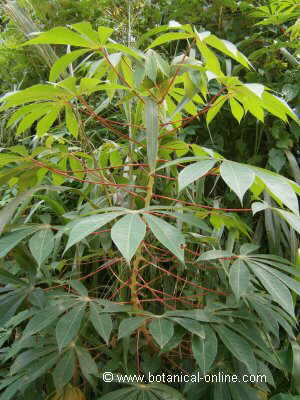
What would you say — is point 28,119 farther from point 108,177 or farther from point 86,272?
point 86,272

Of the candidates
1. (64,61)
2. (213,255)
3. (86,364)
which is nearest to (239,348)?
(213,255)

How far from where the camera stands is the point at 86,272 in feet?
3.88

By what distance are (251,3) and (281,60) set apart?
0.31m

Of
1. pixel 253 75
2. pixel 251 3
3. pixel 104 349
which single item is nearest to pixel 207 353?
pixel 104 349

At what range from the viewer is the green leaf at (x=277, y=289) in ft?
1.99

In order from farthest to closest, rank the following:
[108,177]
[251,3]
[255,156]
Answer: [251,3], [255,156], [108,177]

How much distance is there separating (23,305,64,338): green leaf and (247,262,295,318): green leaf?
1.21 feet

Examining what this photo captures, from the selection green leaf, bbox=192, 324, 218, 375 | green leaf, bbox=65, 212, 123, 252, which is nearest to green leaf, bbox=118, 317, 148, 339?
green leaf, bbox=192, 324, 218, 375

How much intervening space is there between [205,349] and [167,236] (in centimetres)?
25

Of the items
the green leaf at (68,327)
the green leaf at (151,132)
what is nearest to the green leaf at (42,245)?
the green leaf at (68,327)

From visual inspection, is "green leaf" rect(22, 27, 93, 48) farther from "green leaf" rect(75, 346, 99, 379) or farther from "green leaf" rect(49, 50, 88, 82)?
"green leaf" rect(75, 346, 99, 379)

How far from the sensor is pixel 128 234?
0.51m

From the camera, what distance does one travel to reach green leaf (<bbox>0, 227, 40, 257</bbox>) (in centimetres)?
64

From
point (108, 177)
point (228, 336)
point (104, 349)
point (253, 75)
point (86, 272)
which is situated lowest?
point (86, 272)
